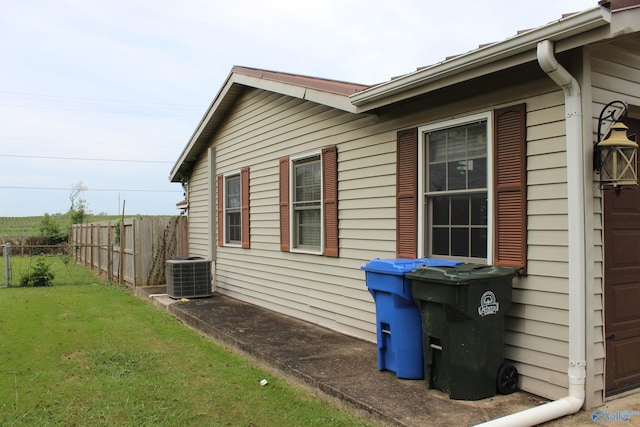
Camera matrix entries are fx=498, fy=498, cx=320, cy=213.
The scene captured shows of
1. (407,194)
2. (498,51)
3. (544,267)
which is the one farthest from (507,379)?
(498,51)

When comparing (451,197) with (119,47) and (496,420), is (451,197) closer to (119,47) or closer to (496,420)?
(496,420)

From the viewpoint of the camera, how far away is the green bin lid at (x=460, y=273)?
12.4 ft

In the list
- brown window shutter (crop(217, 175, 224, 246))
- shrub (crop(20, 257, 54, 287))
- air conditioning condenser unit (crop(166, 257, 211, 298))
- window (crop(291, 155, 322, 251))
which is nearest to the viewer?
window (crop(291, 155, 322, 251))

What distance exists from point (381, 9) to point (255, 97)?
183 inches

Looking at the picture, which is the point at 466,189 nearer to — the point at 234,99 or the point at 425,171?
the point at 425,171

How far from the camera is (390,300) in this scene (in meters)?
4.48

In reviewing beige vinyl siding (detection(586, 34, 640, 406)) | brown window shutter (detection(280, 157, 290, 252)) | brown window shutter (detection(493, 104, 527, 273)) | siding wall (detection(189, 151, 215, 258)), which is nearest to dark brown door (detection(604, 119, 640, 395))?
beige vinyl siding (detection(586, 34, 640, 406))

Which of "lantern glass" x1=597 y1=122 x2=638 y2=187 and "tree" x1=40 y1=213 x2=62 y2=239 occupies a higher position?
"lantern glass" x1=597 y1=122 x2=638 y2=187

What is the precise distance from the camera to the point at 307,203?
23.9 feet

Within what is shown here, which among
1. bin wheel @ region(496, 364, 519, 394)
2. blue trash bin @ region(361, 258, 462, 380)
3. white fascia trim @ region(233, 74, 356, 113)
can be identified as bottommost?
bin wheel @ region(496, 364, 519, 394)

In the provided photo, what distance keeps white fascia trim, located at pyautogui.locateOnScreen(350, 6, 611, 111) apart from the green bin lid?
5.32ft

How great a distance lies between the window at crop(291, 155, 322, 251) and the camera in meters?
7.10

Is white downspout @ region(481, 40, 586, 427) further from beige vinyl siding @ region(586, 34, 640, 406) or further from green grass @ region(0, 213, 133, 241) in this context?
green grass @ region(0, 213, 133, 241)

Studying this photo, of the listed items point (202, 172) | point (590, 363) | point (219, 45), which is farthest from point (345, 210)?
point (219, 45)
